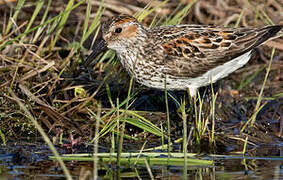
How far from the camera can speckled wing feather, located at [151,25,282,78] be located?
7020 millimetres

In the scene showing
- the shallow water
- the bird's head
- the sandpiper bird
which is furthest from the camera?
the bird's head

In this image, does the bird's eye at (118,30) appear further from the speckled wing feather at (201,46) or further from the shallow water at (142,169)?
the shallow water at (142,169)

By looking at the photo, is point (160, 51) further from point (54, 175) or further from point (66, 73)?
point (54, 175)

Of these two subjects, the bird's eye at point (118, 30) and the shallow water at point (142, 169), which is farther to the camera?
the bird's eye at point (118, 30)

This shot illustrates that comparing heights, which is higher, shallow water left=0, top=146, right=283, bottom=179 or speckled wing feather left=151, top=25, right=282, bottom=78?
speckled wing feather left=151, top=25, right=282, bottom=78

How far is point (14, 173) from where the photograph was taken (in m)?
5.27


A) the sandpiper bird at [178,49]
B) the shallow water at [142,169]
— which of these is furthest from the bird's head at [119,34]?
the shallow water at [142,169]

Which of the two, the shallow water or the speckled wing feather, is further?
the speckled wing feather

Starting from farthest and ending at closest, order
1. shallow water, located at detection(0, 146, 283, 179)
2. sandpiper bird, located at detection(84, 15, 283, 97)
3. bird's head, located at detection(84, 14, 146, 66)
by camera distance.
Result: 1. bird's head, located at detection(84, 14, 146, 66)
2. sandpiper bird, located at detection(84, 15, 283, 97)
3. shallow water, located at detection(0, 146, 283, 179)

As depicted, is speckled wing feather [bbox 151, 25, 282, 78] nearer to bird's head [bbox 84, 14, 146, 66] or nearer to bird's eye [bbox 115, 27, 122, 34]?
bird's head [bbox 84, 14, 146, 66]

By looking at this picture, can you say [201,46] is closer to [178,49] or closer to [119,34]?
[178,49]

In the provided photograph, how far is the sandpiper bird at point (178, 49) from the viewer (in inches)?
274

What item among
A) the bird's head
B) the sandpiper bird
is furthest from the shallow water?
the bird's head

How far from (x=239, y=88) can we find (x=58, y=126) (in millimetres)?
3334
